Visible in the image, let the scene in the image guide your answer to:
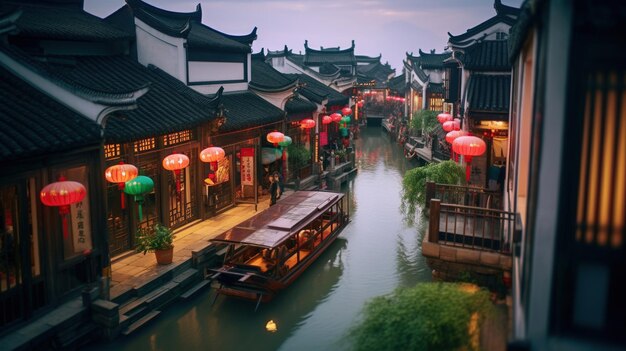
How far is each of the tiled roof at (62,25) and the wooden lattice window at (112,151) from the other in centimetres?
319

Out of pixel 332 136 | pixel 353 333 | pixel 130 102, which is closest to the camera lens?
pixel 353 333

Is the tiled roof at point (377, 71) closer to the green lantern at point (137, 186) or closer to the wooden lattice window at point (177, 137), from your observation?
the wooden lattice window at point (177, 137)

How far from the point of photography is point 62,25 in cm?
1415

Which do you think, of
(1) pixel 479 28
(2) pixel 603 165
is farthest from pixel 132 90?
(1) pixel 479 28

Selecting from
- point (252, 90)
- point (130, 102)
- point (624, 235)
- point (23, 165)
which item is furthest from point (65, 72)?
point (624, 235)

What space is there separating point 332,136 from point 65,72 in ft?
74.6

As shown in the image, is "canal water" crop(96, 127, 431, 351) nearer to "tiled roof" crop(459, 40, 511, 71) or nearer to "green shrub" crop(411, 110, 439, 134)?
"tiled roof" crop(459, 40, 511, 71)

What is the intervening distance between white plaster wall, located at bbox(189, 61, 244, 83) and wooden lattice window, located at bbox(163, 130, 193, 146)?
2691 mm

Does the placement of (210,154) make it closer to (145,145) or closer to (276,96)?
(145,145)

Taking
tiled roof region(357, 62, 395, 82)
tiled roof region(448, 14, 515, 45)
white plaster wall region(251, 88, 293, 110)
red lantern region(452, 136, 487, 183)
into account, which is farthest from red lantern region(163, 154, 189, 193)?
tiled roof region(357, 62, 395, 82)

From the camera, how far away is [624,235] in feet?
14.7

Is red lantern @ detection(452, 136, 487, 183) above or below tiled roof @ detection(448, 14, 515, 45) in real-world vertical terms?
below

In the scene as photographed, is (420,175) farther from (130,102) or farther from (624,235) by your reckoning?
(624,235)

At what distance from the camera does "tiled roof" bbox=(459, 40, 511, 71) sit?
17.3 metres
